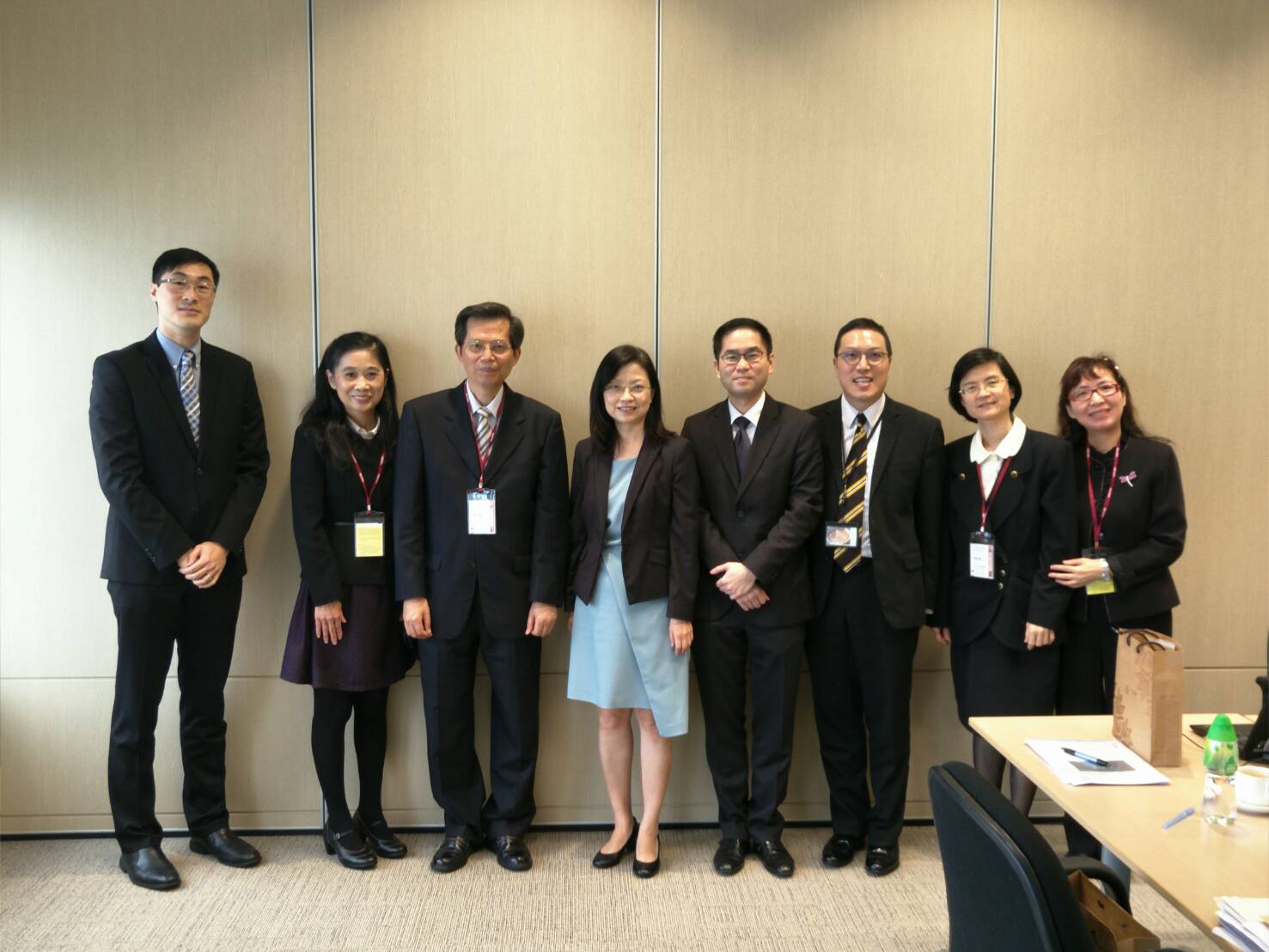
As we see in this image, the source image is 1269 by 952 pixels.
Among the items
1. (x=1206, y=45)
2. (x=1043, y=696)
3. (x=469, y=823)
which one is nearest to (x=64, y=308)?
(x=469, y=823)

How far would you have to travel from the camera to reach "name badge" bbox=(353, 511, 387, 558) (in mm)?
3416

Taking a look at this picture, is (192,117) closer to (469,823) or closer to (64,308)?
(64,308)

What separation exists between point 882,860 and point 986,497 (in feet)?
4.34

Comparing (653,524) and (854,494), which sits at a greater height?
(854,494)

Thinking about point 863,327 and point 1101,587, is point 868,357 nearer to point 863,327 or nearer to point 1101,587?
point 863,327

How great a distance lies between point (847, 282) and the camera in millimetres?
3811

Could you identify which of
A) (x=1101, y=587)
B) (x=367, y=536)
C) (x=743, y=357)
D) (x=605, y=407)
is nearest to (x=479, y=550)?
(x=367, y=536)

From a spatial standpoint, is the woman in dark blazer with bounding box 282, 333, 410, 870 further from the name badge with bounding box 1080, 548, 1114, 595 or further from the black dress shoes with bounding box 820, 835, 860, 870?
the name badge with bounding box 1080, 548, 1114, 595

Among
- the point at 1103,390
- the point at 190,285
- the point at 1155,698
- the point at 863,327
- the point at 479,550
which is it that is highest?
the point at 190,285

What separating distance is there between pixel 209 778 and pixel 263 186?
2.18m

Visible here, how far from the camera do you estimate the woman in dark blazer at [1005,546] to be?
10.7 ft

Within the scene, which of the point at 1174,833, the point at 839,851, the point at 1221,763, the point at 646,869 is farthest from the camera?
the point at 839,851

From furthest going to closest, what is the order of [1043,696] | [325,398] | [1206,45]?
1. [1206,45]
2. [325,398]
3. [1043,696]

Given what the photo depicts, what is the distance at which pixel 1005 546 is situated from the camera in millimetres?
3309
